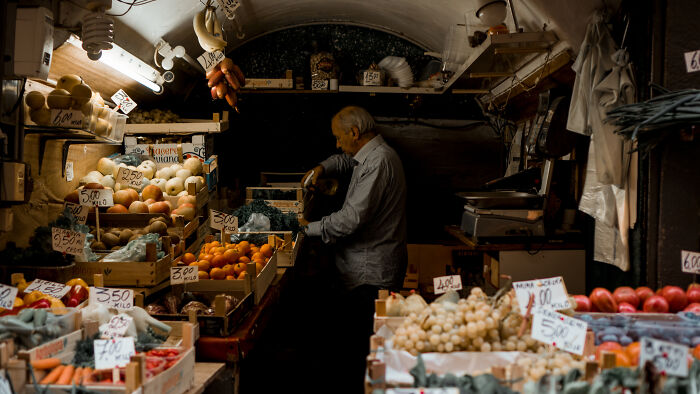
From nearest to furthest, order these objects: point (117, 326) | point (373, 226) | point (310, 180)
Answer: point (117, 326), point (373, 226), point (310, 180)

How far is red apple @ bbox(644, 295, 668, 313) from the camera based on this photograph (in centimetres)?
238

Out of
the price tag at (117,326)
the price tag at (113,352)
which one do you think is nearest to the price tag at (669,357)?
the price tag at (113,352)

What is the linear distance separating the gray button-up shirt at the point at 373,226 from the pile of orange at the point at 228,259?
552mm

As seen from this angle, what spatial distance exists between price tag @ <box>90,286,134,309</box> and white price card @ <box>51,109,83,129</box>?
1.11 m

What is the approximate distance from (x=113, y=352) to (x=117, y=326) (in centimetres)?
28

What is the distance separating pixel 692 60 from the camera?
2.70m

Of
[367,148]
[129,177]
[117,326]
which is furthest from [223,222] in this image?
[117,326]

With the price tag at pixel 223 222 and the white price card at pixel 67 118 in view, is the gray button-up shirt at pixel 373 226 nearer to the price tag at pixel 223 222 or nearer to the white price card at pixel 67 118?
the price tag at pixel 223 222

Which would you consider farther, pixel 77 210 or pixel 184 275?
pixel 77 210

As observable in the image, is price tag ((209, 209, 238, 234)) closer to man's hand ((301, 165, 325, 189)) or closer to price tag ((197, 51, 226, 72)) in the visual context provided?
price tag ((197, 51, 226, 72))

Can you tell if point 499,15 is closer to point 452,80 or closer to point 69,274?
point 452,80

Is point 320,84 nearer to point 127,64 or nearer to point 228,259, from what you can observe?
point 127,64

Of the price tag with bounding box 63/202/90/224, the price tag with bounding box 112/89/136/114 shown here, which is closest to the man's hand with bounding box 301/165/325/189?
the price tag with bounding box 112/89/136/114

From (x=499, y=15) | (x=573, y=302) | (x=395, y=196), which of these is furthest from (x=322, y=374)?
(x=499, y=15)
